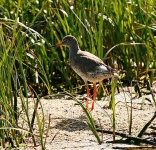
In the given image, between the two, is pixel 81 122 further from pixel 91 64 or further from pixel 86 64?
pixel 86 64

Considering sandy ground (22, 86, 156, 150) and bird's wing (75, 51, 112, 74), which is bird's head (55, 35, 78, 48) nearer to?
bird's wing (75, 51, 112, 74)

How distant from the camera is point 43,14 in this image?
7.66 metres

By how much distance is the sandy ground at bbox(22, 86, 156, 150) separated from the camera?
18.6 ft

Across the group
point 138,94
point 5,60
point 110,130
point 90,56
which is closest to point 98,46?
point 90,56

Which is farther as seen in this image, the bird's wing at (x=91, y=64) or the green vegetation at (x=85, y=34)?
the green vegetation at (x=85, y=34)

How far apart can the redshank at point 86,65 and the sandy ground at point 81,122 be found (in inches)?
12.1

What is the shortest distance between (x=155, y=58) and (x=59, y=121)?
5.96 feet

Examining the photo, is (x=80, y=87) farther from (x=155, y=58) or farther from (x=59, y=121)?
(x=59, y=121)

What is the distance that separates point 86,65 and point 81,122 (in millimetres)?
1382

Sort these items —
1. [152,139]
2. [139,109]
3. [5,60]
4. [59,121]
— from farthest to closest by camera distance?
[139,109] < [59,121] < [152,139] < [5,60]

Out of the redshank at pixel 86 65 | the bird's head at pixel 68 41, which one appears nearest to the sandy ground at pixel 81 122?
the redshank at pixel 86 65

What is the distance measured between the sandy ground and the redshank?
1.01ft

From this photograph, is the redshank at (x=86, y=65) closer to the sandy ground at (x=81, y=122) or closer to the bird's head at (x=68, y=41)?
the bird's head at (x=68, y=41)

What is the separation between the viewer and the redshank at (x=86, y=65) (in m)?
7.38
